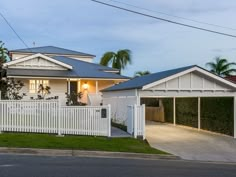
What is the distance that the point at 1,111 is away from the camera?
20406 millimetres

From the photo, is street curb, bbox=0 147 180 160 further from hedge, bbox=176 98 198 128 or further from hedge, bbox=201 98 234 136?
hedge, bbox=176 98 198 128

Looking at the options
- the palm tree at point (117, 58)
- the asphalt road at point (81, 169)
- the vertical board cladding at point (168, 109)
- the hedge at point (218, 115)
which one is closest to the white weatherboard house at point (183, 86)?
the hedge at point (218, 115)

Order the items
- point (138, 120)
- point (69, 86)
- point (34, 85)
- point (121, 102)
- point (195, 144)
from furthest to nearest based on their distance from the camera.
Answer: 1. point (34, 85)
2. point (69, 86)
3. point (121, 102)
4. point (138, 120)
5. point (195, 144)

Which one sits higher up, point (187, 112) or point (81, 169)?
point (187, 112)

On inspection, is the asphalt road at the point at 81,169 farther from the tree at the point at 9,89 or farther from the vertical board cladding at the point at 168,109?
the vertical board cladding at the point at 168,109

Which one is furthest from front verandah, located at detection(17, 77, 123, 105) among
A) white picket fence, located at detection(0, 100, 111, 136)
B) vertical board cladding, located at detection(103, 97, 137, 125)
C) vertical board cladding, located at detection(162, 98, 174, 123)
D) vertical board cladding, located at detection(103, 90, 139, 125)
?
white picket fence, located at detection(0, 100, 111, 136)

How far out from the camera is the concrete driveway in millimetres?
17875

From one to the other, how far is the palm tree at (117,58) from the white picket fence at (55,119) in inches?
1430

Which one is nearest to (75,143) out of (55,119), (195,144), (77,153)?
(77,153)

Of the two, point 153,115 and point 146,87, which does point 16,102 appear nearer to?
point 146,87

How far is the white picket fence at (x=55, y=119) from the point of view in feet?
66.9

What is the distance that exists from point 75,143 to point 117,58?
39.7 meters

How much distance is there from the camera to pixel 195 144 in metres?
21.2

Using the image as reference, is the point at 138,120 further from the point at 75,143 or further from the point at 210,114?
the point at 210,114
